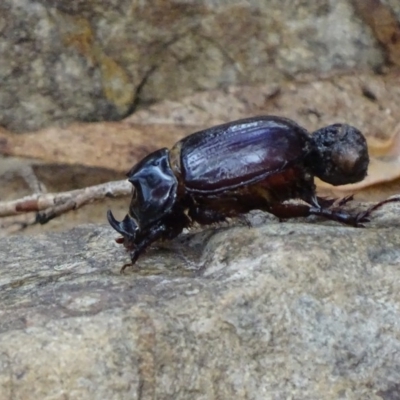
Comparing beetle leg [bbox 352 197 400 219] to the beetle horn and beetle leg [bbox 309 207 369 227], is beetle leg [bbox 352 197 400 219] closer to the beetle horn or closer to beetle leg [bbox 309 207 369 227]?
beetle leg [bbox 309 207 369 227]

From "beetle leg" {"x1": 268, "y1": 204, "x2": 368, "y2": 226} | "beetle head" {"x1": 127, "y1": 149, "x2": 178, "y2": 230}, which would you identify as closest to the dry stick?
"beetle head" {"x1": 127, "y1": 149, "x2": 178, "y2": 230}

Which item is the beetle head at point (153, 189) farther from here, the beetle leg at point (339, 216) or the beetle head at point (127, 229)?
the beetle leg at point (339, 216)

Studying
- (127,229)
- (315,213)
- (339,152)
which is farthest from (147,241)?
(339,152)

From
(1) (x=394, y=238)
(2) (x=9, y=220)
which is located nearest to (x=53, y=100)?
(2) (x=9, y=220)

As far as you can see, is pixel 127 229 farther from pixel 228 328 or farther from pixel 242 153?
pixel 228 328

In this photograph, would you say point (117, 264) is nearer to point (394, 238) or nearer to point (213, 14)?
point (394, 238)
